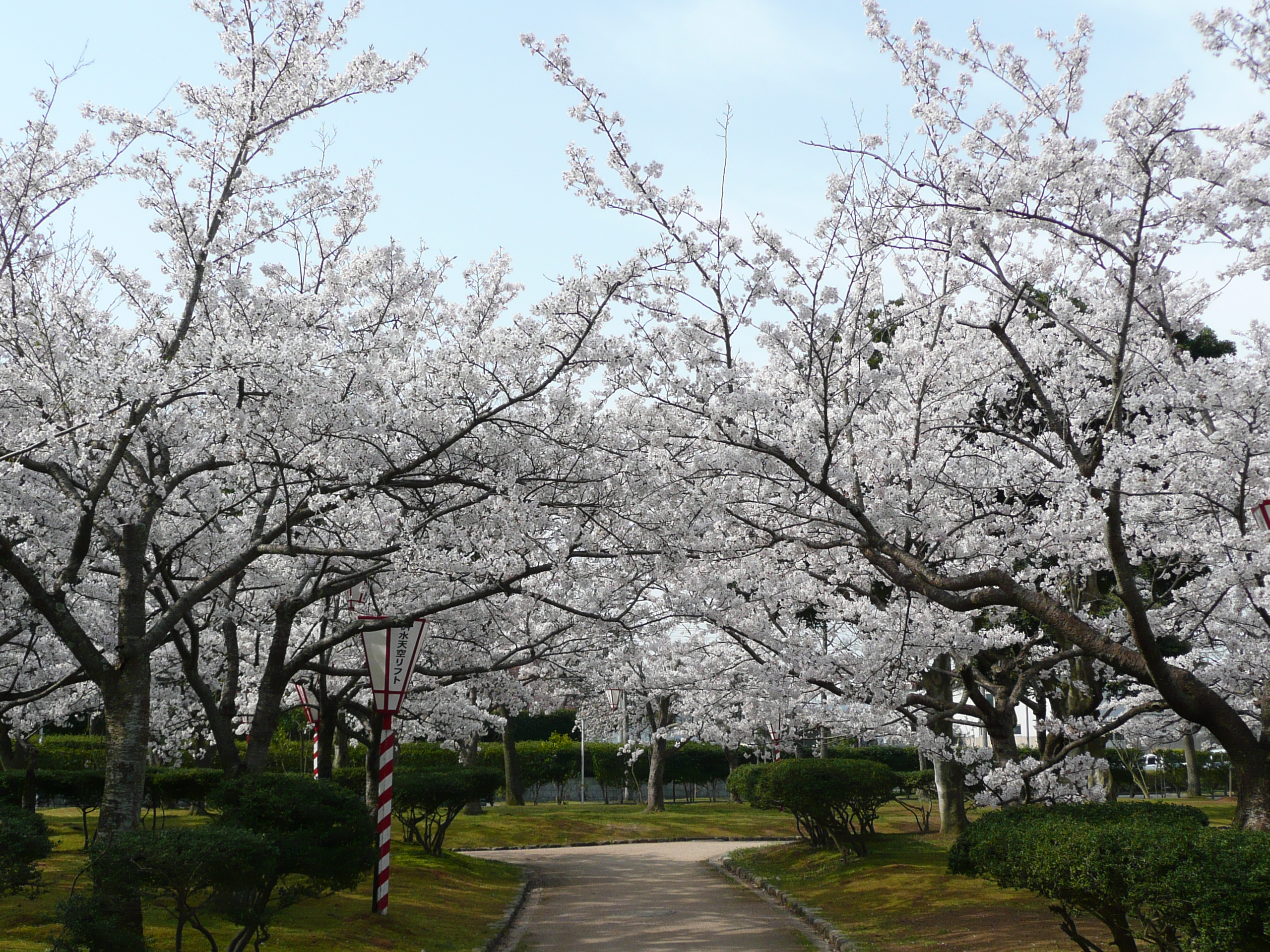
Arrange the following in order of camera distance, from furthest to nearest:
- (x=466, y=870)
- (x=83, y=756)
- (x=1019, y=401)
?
(x=83, y=756), (x=466, y=870), (x=1019, y=401)

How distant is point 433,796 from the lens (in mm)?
14633

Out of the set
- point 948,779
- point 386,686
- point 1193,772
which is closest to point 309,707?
point 386,686

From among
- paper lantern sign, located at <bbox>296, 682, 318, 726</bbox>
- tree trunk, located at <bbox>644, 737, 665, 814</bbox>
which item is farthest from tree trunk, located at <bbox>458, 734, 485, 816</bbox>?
paper lantern sign, located at <bbox>296, 682, 318, 726</bbox>

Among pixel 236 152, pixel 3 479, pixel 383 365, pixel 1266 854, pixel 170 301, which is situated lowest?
pixel 1266 854

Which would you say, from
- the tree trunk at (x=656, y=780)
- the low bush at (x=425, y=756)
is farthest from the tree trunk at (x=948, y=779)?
the low bush at (x=425, y=756)

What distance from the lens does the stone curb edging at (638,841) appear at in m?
19.6

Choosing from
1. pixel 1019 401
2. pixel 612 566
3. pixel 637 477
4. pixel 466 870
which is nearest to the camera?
pixel 637 477

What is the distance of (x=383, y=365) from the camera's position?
780cm

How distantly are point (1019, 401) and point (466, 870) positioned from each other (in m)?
10.5

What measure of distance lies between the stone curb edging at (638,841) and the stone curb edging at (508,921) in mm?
5647

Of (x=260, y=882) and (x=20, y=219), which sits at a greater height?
(x=20, y=219)

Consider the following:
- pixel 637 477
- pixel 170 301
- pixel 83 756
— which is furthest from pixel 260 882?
pixel 83 756

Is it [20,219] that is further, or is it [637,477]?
[637,477]

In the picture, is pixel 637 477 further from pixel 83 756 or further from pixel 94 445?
pixel 83 756
